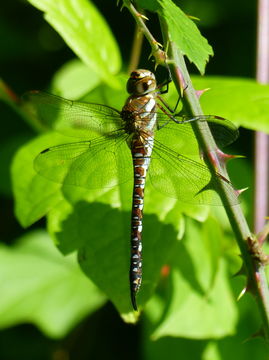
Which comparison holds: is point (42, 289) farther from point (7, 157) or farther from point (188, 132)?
point (188, 132)

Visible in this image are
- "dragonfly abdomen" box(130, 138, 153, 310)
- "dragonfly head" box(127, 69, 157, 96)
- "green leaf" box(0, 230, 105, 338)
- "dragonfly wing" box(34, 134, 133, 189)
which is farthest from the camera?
"green leaf" box(0, 230, 105, 338)

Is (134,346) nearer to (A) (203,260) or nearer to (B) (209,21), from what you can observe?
(A) (203,260)

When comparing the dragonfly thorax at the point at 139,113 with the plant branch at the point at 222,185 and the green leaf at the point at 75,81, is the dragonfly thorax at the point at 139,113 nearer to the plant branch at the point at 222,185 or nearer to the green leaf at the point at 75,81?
the plant branch at the point at 222,185

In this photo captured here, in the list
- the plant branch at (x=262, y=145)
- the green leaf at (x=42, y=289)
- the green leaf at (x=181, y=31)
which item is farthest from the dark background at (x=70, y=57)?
the green leaf at (x=181, y=31)

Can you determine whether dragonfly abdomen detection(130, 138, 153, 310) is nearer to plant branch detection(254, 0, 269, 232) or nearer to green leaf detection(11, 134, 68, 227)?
green leaf detection(11, 134, 68, 227)

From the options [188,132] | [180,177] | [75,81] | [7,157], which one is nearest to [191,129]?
[188,132]

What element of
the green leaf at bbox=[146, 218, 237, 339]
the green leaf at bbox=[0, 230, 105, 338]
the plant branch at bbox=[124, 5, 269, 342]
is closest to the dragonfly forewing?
the plant branch at bbox=[124, 5, 269, 342]
